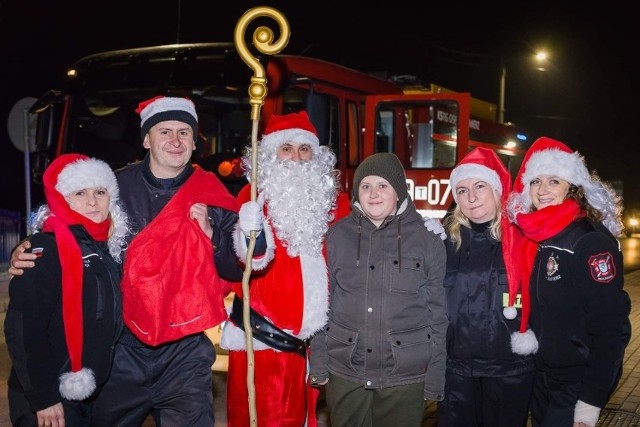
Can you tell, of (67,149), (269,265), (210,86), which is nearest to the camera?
(269,265)

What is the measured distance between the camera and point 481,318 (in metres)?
3.55

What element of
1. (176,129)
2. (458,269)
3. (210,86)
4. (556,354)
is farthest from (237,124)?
(556,354)

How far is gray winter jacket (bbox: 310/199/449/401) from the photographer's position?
346 centimetres

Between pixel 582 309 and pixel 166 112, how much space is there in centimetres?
230

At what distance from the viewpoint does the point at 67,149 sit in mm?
8562

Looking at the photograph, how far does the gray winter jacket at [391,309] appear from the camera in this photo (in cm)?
346

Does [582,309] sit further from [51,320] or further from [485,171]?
[51,320]

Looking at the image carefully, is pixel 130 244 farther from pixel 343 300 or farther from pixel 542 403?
pixel 542 403

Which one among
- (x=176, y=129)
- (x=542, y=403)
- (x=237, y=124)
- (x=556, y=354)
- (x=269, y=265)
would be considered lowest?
(x=542, y=403)

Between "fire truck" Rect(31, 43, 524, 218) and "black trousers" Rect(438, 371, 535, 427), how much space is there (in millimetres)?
4645

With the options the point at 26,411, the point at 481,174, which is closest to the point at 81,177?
the point at 26,411

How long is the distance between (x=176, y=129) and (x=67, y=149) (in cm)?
535

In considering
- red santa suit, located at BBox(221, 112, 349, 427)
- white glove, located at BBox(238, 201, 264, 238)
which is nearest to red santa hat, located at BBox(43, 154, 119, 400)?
white glove, located at BBox(238, 201, 264, 238)

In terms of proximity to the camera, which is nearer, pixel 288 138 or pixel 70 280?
pixel 70 280
